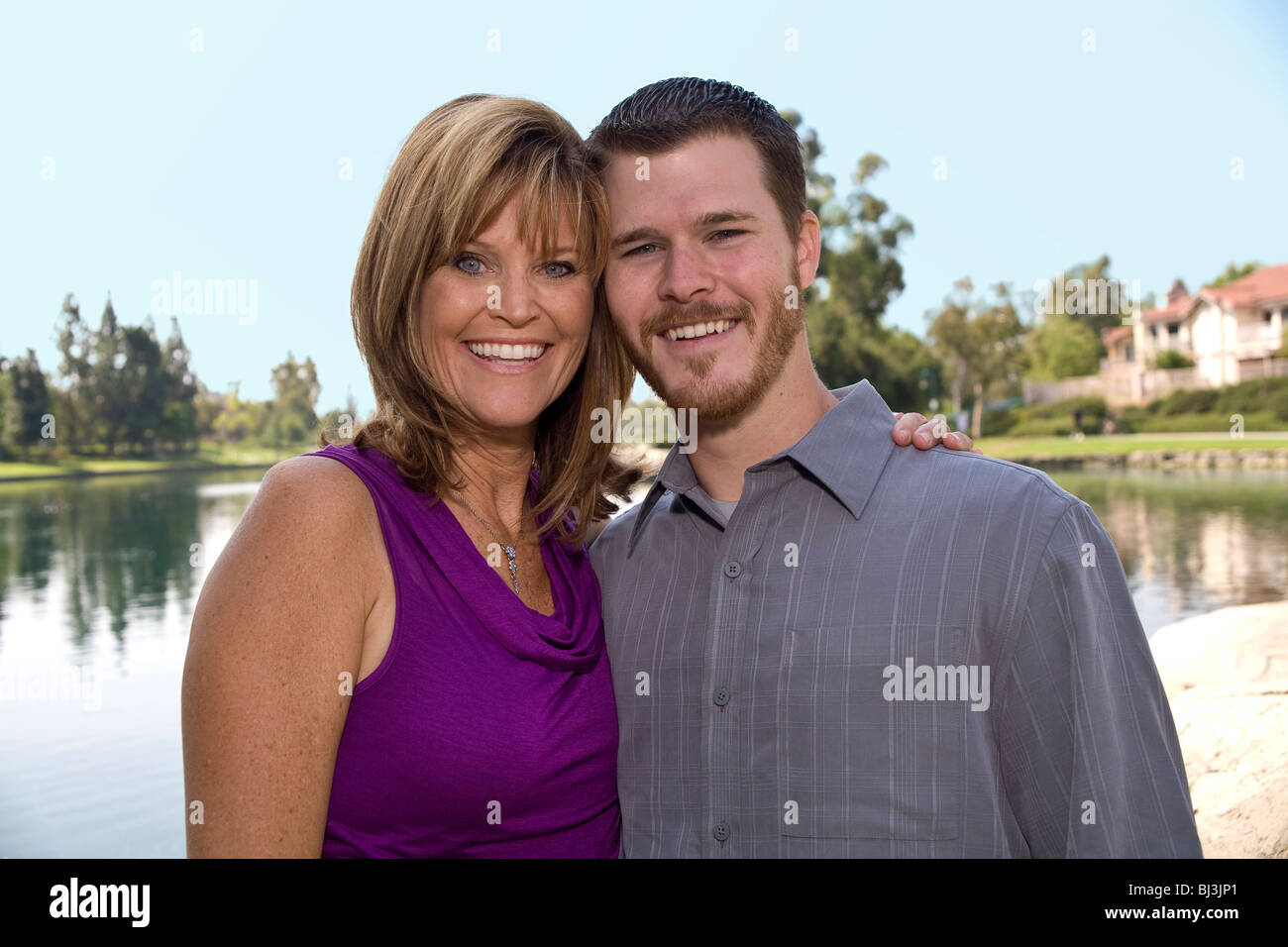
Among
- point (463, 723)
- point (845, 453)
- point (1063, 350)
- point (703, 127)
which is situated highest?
point (1063, 350)

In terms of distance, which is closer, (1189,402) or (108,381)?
(1189,402)

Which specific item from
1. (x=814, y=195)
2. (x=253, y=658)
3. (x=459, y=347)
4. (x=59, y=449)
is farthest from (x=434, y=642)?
(x=59, y=449)

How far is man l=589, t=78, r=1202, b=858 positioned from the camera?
2.07 metres

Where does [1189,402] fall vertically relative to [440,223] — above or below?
below

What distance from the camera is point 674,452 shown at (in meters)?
2.78

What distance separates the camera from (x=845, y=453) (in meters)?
2.43

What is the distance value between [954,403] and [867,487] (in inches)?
1849

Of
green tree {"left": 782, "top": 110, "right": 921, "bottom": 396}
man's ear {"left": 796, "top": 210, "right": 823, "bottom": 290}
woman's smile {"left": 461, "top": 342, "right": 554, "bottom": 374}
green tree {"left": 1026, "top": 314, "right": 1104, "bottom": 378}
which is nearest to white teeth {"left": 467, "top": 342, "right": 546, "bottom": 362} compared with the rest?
A: woman's smile {"left": 461, "top": 342, "right": 554, "bottom": 374}

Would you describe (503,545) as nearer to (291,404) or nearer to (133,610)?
(133,610)

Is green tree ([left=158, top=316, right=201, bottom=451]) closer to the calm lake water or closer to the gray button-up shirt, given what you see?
the calm lake water

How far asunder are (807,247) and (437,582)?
4.36 ft

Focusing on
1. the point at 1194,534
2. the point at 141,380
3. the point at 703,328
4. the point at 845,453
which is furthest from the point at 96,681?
the point at 141,380

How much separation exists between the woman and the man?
0.16m
